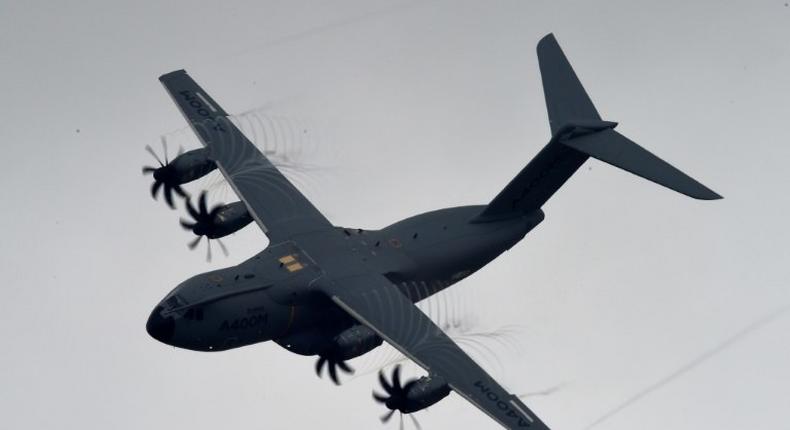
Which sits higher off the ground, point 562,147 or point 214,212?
point 214,212

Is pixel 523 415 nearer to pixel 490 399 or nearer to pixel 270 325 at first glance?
pixel 490 399

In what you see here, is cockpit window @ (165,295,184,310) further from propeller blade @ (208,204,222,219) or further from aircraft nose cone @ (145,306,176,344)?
propeller blade @ (208,204,222,219)

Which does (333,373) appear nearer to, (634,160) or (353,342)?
(353,342)

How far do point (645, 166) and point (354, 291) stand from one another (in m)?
13.3

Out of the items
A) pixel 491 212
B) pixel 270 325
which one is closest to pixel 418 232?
pixel 491 212

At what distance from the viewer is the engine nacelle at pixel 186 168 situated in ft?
280

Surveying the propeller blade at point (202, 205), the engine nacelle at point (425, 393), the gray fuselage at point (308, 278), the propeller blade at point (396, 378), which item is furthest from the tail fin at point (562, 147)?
the propeller blade at point (202, 205)

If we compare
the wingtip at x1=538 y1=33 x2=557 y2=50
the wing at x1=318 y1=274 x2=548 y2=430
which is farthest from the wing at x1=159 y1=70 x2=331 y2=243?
the wingtip at x1=538 y1=33 x2=557 y2=50

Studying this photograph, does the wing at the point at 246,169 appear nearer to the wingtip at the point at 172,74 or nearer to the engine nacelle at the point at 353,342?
the wingtip at the point at 172,74

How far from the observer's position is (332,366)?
258 ft

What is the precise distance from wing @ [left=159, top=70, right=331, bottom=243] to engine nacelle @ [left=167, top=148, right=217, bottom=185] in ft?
1.72

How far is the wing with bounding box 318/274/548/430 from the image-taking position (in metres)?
75.0

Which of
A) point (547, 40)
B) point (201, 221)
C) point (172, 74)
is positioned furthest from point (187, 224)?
point (547, 40)

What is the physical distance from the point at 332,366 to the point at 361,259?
525 cm
